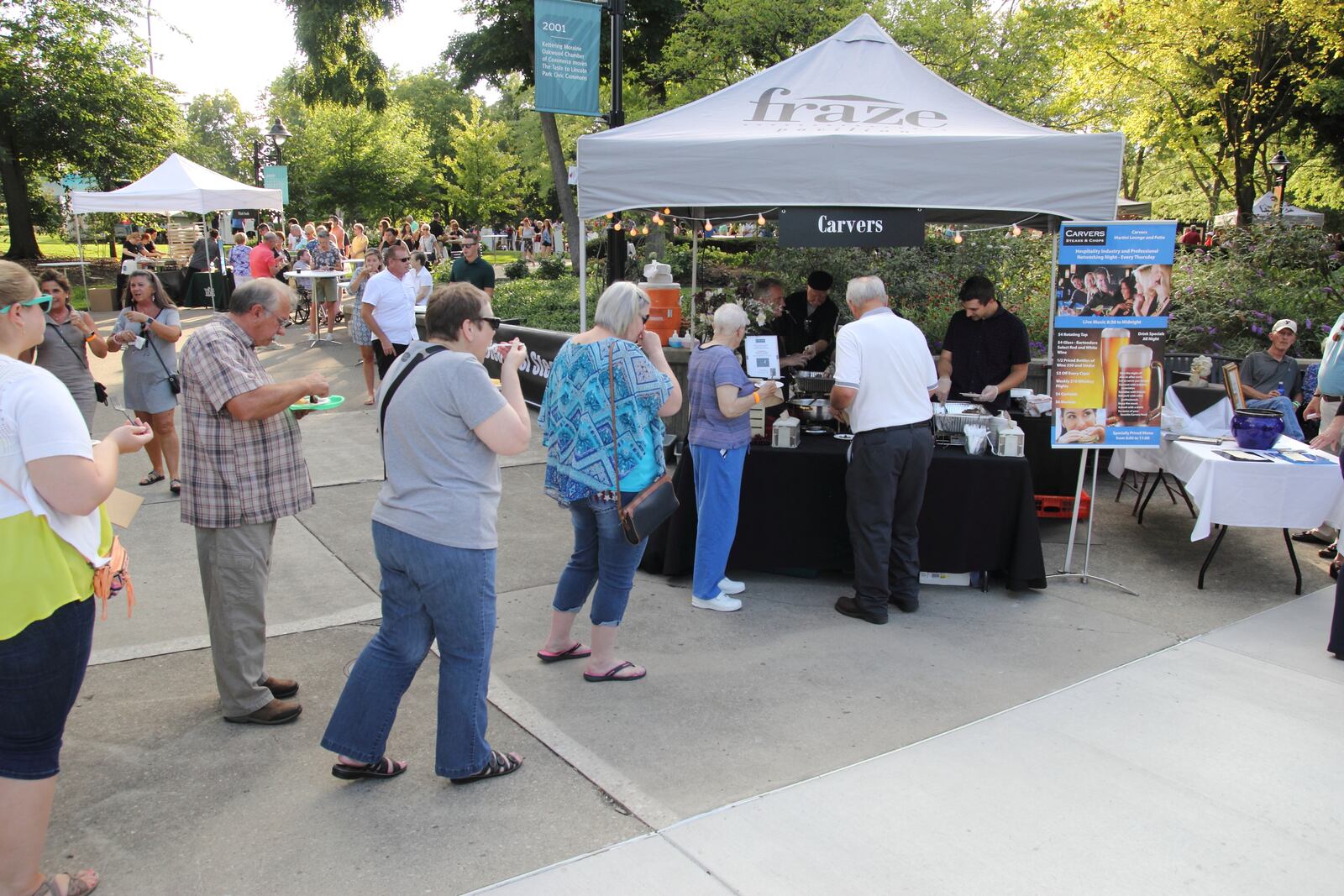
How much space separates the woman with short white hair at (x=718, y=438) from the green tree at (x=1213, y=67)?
14.6 m

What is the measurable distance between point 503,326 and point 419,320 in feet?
8.65

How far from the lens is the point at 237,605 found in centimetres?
355

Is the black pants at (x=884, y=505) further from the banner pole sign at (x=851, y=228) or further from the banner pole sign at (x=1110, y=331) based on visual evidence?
the banner pole sign at (x=851, y=228)

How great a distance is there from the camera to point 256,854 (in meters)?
2.88

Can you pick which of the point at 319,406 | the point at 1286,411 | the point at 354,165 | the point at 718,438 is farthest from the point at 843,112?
the point at 354,165

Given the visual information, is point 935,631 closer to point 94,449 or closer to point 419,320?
point 94,449

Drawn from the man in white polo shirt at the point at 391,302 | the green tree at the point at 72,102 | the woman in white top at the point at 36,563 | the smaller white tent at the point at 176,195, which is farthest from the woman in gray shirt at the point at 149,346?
the green tree at the point at 72,102

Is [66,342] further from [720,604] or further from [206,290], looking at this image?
[206,290]

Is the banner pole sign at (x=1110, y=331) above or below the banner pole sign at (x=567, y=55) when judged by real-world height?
below

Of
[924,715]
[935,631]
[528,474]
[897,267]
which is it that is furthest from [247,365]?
[897,267]

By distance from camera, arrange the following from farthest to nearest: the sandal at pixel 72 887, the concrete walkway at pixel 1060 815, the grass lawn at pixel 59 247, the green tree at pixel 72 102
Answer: the grass lawn at pixel 59 247
the green tree at pixel 72 102
the concrete walkway at pixel 1060 815
the sandal at pixel 72 887

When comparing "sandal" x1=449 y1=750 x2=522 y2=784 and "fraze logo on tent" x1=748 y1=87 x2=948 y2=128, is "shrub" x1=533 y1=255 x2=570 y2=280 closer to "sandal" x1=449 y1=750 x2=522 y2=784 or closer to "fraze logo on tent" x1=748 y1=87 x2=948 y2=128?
"fraze logo on tent" x1=748 y1=87 x2=948 y2=128

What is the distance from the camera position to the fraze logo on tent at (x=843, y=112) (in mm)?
6055

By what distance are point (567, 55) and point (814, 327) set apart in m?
3.22
